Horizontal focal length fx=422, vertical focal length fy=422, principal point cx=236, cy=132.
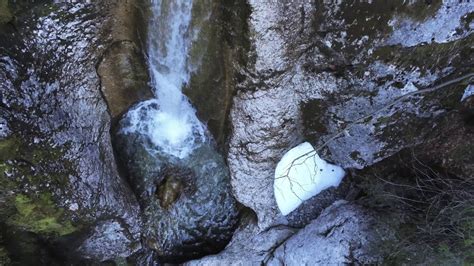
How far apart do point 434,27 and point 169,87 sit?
2.85m

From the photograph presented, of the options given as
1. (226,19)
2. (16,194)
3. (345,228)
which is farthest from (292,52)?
(16,194)

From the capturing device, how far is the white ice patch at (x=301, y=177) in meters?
4.49

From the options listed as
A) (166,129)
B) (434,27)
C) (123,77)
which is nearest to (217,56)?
(123,77)

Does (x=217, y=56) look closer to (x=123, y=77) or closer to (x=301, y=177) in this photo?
(x=123, y=77)

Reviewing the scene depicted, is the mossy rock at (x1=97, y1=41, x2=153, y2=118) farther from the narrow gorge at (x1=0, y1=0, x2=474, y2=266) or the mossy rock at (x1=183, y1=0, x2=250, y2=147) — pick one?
the mossy rock at (x1=183, y1=0, x2=250, y2=147)

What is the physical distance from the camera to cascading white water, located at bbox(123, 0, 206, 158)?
4.23 m

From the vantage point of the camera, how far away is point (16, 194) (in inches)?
146

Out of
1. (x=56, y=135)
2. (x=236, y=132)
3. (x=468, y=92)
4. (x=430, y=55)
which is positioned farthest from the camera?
(x=236, y=132)

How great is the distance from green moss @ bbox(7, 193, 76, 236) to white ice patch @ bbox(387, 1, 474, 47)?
3330mm

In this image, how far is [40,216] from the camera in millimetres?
3965

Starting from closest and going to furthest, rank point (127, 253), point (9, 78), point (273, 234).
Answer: point (9, 78) → point (273, 234) → point (127, 253)

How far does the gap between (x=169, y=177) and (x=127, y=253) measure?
1.00 metres

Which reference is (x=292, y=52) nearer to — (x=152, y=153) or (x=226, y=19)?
(x=226, y=19)

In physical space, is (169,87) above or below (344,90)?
above
